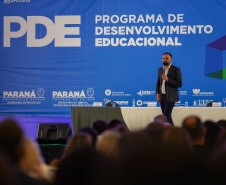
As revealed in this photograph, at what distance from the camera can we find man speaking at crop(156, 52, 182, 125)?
5.65 m

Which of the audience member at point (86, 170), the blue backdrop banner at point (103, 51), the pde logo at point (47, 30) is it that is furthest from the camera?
the pde logo at point (47, 30)

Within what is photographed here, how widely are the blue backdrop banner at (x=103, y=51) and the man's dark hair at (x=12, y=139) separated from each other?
6.17m

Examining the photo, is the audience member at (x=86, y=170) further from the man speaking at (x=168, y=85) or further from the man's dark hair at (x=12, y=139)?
the man speaking at (x=168, y=85)

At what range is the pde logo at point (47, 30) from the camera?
7.77 m

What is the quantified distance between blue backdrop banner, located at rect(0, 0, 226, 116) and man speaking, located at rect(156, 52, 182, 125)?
175 cm

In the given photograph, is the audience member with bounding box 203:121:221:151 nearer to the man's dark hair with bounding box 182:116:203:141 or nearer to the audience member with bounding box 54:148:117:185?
the man's dark hair with bounding box 182:116:203:141

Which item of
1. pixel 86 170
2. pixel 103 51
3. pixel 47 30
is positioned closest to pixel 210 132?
pixel 86 170

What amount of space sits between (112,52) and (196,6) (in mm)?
2011

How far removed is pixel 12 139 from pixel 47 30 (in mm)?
6724

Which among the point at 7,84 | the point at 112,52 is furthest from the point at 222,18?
the point at 7,84

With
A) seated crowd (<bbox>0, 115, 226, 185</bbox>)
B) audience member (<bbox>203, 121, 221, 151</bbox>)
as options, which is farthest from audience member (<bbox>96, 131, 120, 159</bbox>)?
audience member (<bbox>203, 121, 221, 151</bbox>)

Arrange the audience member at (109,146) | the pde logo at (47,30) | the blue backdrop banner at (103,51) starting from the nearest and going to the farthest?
the audience member at (109,146)
the blue backdrop banner at (103,51)
the pde logo at (47,30)

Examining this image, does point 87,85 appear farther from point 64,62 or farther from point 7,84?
point 7,84

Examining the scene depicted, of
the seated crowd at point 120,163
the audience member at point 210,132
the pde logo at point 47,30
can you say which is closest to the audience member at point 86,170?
the seated crowd at point 120,163
